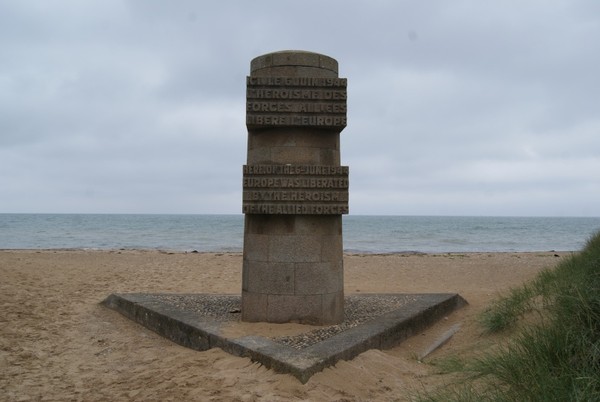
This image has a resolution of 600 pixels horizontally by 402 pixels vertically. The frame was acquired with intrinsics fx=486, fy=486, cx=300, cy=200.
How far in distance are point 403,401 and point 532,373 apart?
1314 mm

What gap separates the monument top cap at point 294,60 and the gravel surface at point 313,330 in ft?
12.4

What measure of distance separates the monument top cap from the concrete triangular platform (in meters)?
3.79

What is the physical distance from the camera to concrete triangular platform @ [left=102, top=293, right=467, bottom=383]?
540cm

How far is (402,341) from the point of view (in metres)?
6.90

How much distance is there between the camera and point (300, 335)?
638cm

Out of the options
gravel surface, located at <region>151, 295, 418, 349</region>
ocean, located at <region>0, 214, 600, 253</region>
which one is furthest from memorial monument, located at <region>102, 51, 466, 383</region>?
ocean, located at <region>0, 214, 600, 253</region>

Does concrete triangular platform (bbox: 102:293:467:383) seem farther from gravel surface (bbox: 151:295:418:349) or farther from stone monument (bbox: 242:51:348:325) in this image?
stone monument (bbox: 242:51:348:325)

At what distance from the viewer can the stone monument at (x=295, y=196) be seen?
22.7 feet

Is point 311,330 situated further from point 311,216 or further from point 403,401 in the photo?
point 403,401

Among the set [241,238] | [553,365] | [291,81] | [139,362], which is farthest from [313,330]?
[241,238]

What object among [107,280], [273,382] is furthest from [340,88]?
[107,280]

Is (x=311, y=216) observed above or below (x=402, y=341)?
above

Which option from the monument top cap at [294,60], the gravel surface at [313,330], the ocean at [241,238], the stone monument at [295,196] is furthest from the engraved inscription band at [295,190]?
the ocean at [241,238]

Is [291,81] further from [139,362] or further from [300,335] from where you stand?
[139,362]
